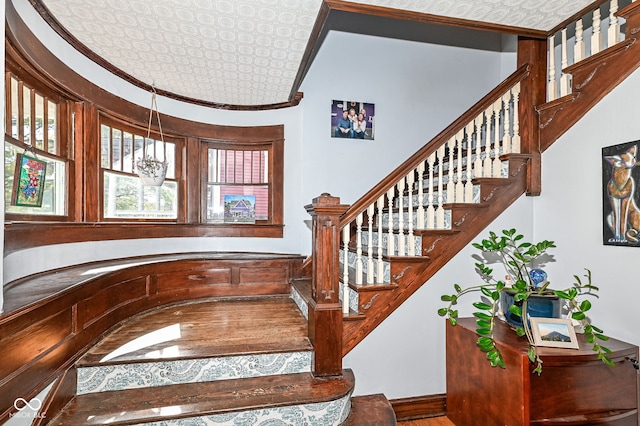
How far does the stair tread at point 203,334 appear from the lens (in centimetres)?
212

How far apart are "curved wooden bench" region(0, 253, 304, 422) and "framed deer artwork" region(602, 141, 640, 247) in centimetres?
266

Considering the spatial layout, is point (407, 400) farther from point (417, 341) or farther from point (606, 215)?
point (606, 215)

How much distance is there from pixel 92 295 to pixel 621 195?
344 centimetres

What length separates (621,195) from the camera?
1.96 meters

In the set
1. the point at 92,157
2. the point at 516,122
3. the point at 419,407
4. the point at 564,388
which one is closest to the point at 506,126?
the point at 516,122

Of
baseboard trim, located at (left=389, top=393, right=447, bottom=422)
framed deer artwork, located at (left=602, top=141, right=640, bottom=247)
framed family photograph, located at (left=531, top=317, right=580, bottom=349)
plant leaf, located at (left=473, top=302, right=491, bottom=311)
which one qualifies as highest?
framed deer artwork, located at (left=602, top=141, right=640, bottom=247)

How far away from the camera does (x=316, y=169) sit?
3.80 m

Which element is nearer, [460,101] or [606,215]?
[606,215]

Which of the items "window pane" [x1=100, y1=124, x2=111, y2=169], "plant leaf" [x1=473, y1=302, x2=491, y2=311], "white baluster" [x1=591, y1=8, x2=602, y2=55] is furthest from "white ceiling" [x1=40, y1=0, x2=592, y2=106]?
"plant leaf" [x1=473, y1=302, x2=491, y2=311]

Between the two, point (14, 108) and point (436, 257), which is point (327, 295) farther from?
point (14, 108)

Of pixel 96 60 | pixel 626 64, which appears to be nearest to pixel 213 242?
pixel 96 60

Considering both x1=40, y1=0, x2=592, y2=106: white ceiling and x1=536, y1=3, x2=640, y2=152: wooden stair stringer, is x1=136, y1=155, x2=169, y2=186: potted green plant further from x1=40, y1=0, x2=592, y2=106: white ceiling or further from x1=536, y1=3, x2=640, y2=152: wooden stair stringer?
x1=536, y1=3, x2=640, y2=152: wooden stair stringer

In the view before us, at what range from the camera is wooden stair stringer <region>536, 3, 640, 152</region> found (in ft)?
6.46

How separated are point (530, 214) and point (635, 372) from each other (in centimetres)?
123
